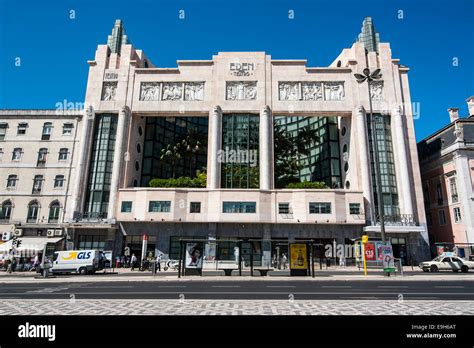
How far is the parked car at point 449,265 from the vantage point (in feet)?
92.9

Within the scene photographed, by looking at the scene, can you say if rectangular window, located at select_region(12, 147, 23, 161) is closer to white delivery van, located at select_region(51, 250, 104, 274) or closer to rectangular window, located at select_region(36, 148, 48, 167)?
rectangular window, located at select_region(36, 148, 48, 167)

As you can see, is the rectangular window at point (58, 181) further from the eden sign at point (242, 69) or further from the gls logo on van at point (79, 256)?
the eden sign at point (242, 69)

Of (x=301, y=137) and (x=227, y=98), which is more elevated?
(x=227, y=98)

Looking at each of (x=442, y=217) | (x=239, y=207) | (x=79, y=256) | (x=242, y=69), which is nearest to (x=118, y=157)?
(x=79, y=256)

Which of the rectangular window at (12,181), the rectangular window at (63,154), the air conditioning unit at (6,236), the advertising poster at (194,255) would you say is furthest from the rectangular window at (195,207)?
the rectangular window at (12,181)

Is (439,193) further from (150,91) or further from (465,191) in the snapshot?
(150,91)

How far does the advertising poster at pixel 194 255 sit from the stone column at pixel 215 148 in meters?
17.2

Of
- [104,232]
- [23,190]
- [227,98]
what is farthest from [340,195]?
[23,190]

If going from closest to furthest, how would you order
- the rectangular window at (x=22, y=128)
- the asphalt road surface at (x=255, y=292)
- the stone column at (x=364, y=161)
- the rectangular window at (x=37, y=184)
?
the asphalt road surface at (x=255, y=292) < the stone column at (x=364, y=161) < the rectangular window at (x=37, y=184) < the rectangular window at (x=22, y=128)

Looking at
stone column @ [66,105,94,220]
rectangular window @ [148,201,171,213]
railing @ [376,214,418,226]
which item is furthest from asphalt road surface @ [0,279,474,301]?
stone column @ [66,105,94,220]

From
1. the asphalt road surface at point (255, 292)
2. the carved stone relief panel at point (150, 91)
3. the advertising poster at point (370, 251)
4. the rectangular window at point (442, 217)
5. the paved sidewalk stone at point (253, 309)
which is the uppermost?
the carved stone relief panel at point (150, 91)

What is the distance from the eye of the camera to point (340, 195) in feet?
128

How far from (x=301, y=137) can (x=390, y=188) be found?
640 inches
